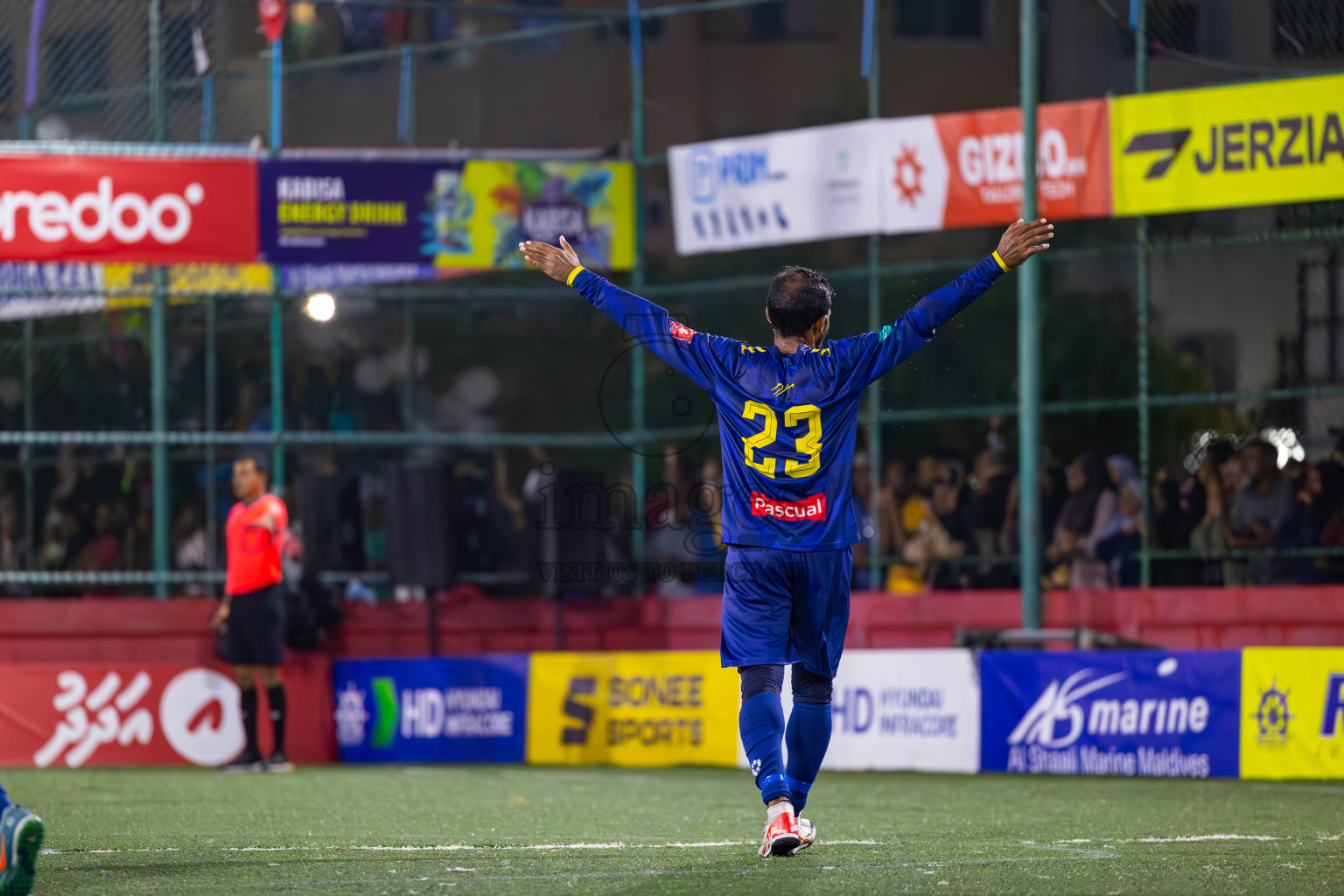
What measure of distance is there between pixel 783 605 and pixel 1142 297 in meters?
11.0

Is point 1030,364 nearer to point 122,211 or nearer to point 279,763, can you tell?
point 279,763

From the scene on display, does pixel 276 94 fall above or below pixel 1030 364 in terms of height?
above

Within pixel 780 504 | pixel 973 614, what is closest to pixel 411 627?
pixel 973 614

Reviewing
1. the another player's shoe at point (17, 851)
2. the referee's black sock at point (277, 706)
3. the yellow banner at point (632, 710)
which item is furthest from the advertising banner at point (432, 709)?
the another player's shoe at point (17, 851)

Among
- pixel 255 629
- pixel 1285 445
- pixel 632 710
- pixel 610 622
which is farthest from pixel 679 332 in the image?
pixel 610 622

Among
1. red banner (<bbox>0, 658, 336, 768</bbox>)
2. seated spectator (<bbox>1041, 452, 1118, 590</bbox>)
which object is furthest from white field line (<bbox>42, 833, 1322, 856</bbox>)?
seated spectator (<bbox>1041, 452, 1118, 590</bbox>)

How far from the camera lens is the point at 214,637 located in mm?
16406

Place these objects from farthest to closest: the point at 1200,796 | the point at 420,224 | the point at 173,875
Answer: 1. the point at 420,224
2. the point at 1200,796
3. the point at 173,875

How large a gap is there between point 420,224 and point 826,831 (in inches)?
430

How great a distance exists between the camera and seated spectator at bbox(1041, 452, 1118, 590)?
53.2 feet

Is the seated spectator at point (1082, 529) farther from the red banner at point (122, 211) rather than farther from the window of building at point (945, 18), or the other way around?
the red banner at point (122, 211)

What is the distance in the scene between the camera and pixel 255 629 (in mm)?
13484

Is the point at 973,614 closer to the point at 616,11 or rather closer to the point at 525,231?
the point at 525,231

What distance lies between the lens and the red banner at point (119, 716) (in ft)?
49.3
